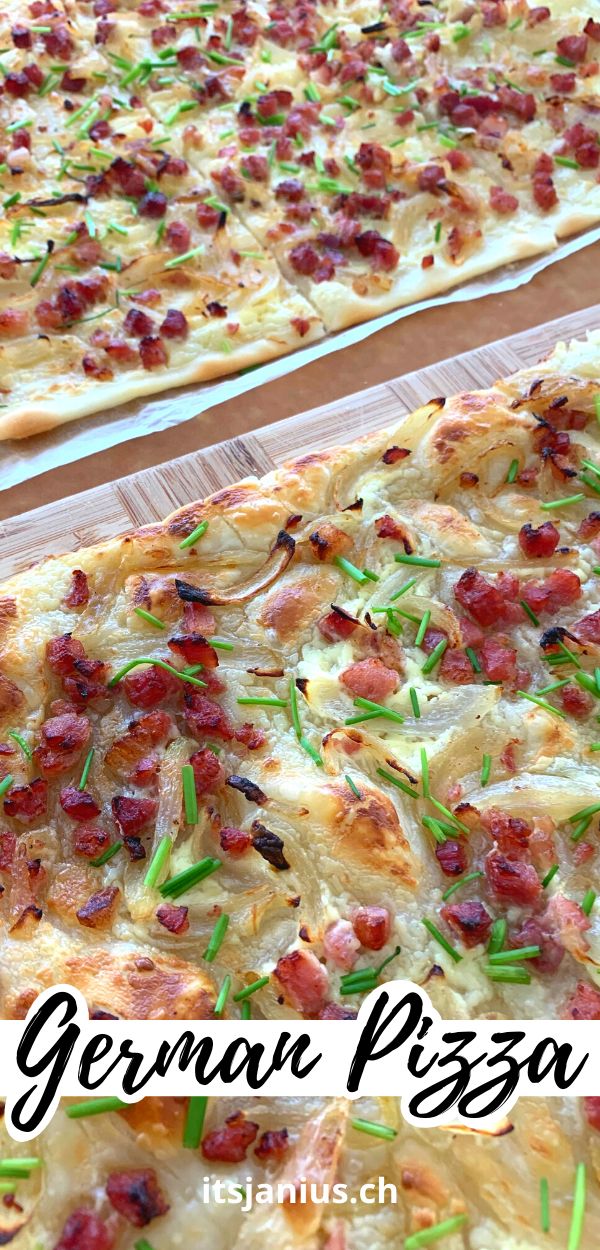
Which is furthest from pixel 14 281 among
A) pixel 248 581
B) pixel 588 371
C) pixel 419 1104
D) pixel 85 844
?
pixel 419 1104

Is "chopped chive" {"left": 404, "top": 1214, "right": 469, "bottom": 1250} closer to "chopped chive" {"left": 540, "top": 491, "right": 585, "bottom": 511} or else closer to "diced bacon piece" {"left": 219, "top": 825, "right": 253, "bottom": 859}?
"diced bacon piece" {"left": 219, "top": 825, "right": 253, "bottom": 859}

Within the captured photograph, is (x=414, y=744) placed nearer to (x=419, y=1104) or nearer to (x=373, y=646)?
(x=373, y=646)

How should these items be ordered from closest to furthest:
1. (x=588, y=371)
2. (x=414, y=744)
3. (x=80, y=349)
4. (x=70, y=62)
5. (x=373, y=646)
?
(x=414, y=744) → (x=373, y=646) → (x=588, y=371) → (x=80, y=349) → (x=70, y=62)

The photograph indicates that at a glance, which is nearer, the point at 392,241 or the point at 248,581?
the point at 248,581

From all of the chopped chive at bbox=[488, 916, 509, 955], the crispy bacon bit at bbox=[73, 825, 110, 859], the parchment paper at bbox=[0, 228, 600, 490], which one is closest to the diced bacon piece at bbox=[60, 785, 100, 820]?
the crispy bacon bit at bbox=[73, 825, 110, 859]

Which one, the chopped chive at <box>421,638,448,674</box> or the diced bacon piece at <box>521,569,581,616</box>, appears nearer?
the chopped chive at <box>421,638,448,674</box>

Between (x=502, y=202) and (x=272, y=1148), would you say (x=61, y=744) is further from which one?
(x=502, y=202)

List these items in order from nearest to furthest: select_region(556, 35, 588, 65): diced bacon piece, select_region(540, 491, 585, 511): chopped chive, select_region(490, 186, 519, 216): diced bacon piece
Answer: select_region(540, 491, 585, 511): chopped chive, select_region(490, 186, 519, 216): diced bacon piece, select_region(556, 35, 588, 65): diced bacon piece
